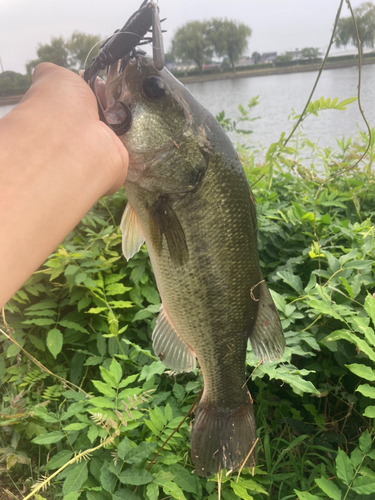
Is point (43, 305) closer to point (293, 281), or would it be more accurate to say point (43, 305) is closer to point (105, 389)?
point (105, 389)

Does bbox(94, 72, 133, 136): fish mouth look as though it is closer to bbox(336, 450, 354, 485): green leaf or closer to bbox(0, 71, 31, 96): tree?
bbox(0, 71, 31, 96): tree

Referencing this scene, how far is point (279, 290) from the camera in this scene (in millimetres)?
2521

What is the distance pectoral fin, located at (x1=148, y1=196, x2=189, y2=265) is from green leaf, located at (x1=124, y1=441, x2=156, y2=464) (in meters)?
0.83

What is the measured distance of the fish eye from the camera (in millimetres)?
1141

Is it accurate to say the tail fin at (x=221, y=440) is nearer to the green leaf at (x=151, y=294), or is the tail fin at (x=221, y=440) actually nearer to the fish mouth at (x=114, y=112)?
the green leaf at (x=151, y=294)

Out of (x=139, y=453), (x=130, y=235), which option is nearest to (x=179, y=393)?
(x=139, y=453)

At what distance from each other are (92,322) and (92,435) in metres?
1.01

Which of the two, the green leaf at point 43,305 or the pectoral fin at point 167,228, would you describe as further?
the green leaf at point 43,305

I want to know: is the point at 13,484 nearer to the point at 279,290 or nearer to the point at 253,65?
the point at 279,290

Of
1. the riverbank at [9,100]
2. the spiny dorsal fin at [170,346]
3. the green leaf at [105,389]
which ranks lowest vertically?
the green leaf at [105,389]

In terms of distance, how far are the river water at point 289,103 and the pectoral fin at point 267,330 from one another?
4.78 metres

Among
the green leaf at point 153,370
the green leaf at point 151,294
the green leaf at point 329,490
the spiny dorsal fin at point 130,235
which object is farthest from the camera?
the green leaf at point 151,294

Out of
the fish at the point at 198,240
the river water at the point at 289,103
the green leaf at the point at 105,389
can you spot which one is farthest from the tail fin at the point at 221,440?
the river water at the point at 289,103

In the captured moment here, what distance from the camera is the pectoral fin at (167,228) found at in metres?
1.21
